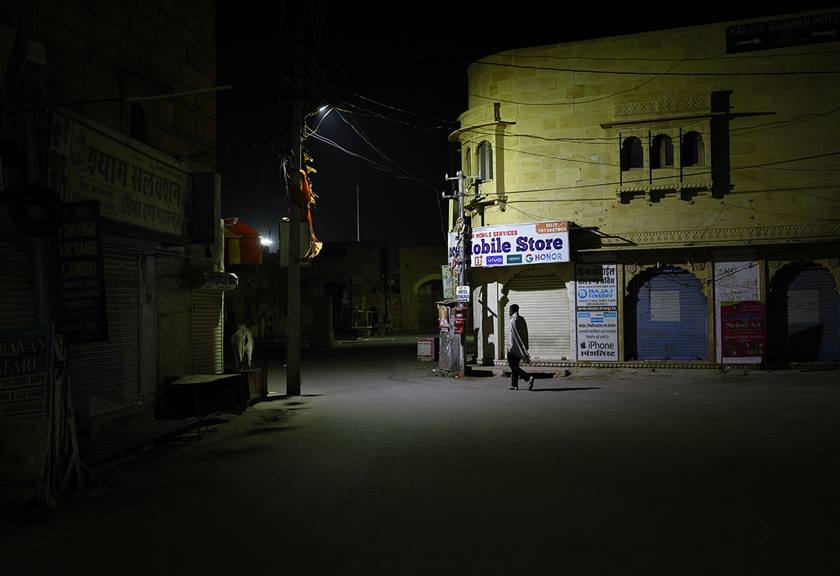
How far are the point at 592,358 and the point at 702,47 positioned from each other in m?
10.5

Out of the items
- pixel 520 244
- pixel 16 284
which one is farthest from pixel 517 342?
pixel 16 284

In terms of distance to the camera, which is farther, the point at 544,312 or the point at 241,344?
the point at 544,312

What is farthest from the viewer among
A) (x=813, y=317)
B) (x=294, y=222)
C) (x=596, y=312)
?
(x=596, y=312)

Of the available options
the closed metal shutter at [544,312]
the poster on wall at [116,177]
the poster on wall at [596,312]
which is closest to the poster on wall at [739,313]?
the poster on wall at [596,312]

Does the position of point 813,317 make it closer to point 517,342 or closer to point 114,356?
point 517,342

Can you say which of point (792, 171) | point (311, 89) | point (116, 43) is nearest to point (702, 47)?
point (792, 171)

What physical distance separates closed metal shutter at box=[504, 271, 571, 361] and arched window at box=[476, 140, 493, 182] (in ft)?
12.2

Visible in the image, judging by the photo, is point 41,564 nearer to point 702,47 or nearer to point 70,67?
point 70,67

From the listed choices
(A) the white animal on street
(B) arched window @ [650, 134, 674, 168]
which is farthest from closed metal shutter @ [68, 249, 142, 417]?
(B) arched window @ [650, 134, 674, 168]

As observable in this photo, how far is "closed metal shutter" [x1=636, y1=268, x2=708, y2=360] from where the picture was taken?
19.8 metres

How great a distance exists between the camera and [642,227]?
1998cm

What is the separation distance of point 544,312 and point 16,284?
52.9ft

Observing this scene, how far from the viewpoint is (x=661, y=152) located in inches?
794

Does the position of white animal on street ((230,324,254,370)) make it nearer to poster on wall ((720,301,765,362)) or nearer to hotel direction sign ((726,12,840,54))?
poster on wall ((720,301,765,362))
